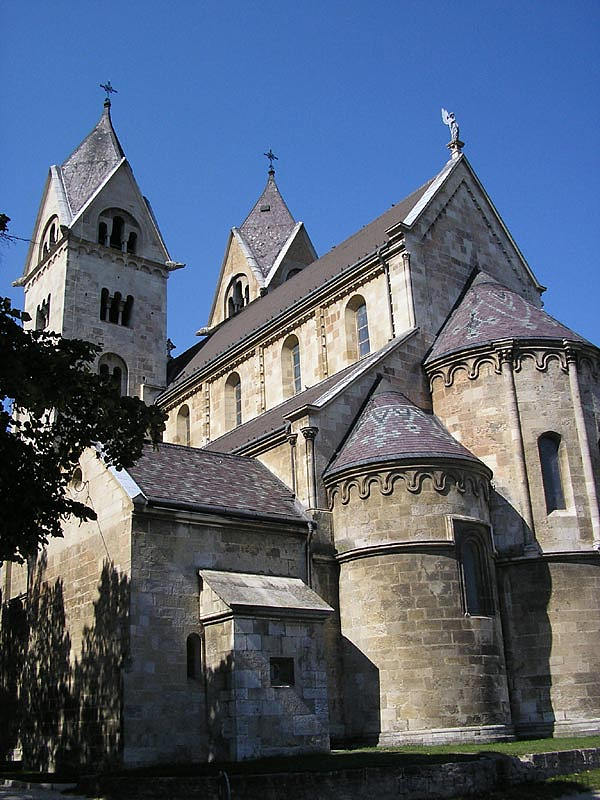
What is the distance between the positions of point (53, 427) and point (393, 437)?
34.8 feet

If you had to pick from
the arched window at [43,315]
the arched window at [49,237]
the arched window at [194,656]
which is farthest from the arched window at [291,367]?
the arched window at [49,237]

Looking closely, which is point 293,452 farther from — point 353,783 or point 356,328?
point 353,783

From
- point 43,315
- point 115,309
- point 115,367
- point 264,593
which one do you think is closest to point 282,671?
point 264,593

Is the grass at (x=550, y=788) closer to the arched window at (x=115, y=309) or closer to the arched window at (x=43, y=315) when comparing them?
the arched window at (x=115, y=309)

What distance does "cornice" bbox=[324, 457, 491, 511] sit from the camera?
2320 centimetres

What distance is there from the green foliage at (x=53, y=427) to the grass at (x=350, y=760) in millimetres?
5139

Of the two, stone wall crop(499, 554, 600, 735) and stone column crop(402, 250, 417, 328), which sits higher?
stone column crop(402, 250, 417, 328)

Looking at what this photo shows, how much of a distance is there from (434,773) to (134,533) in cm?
888

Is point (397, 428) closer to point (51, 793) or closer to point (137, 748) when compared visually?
point (137, 748)

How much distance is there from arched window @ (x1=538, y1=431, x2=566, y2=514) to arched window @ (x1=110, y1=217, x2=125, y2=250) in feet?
94.9

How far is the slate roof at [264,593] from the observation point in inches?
787

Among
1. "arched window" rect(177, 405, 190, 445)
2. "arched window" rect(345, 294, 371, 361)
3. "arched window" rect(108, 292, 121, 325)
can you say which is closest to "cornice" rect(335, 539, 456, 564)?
"arched window" rect(345, 294, 371, 361)

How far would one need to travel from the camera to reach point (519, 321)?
27.7 meters

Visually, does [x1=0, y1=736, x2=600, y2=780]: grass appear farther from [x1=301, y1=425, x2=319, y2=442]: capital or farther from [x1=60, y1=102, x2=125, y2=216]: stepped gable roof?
[x1=60, y1=102, x2=125, y2=216]: stepped gable roof
